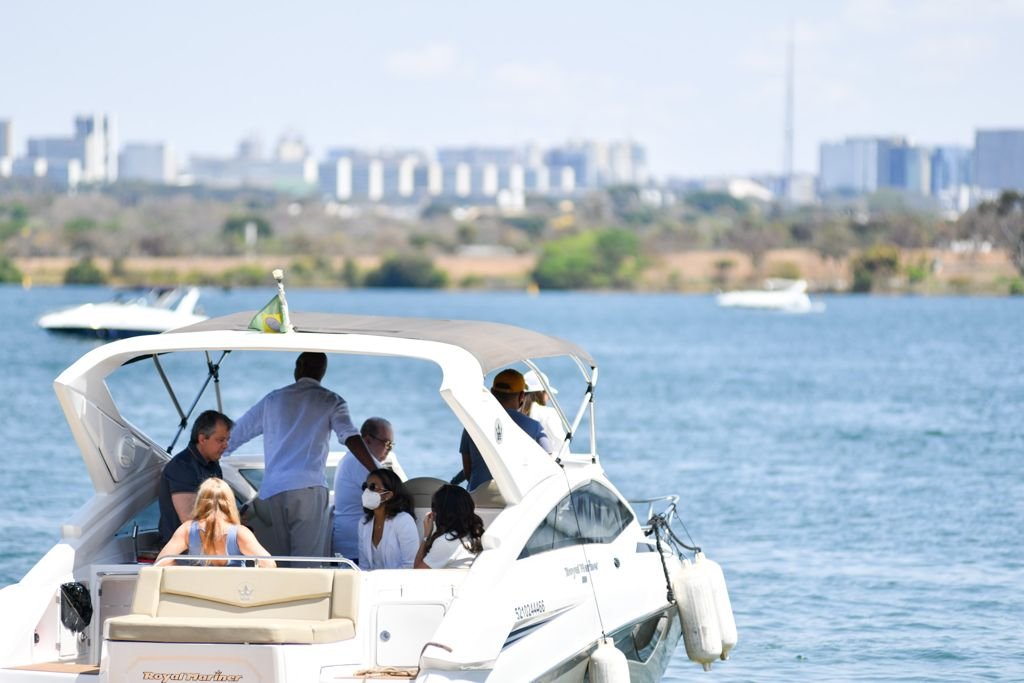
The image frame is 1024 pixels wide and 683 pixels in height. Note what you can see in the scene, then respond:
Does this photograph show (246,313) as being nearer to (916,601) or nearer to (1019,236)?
(916,601)

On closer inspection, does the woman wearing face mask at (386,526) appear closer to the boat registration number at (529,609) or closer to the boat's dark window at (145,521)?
the boat registration number at (529,609)

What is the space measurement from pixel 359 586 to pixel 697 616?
3315 mm

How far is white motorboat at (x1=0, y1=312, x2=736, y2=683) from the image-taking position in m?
7.42

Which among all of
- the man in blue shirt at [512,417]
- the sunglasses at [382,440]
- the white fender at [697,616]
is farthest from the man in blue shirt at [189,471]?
the white fender at [697,616]

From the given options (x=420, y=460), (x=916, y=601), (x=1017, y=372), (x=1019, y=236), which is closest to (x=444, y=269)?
(x=1019, y=236)

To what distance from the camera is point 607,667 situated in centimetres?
873

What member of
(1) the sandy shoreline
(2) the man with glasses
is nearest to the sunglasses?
(2) the man with glasses

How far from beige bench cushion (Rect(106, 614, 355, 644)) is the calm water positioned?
597 centimetres

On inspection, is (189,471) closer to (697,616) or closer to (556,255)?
(697,616)

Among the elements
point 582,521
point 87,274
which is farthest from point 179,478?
point 87,274

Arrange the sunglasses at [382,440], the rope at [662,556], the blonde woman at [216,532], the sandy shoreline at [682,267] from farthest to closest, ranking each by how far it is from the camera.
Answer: the sandy shoreline at [682,267] → the rope at [662,556] → the sunglasses at [382,440] → the blonde woman at [216,532]

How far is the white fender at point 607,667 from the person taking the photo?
8.72 meters

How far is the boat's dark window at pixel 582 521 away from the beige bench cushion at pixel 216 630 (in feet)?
4.21

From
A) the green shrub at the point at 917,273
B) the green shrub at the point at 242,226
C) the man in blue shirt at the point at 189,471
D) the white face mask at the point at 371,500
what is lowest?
the green shrub at the point at 917,273
